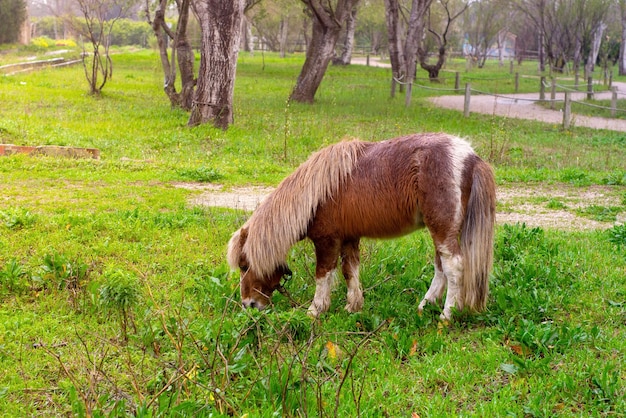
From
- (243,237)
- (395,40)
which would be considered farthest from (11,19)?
(243,237)

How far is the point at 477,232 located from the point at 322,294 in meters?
1.38

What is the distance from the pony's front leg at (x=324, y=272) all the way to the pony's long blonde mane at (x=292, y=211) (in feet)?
0.67

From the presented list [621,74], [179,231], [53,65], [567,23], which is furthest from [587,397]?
[621,74]

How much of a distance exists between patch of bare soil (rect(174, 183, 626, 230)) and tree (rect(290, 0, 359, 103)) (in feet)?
37.3

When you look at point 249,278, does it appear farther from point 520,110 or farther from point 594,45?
point 594,45

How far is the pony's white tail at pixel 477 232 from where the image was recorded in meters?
5.03

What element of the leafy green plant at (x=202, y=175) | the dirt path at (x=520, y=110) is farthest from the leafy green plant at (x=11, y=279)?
the dirt path at (x=520, y=110)

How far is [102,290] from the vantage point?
4742 millimetres

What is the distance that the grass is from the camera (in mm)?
3928

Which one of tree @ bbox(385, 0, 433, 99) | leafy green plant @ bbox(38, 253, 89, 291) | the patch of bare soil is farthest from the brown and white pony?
A: tree @ bbox(385, 0, 433, 99)

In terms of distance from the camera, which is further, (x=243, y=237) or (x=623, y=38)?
(x=623, y=38)

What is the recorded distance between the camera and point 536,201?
365 inches

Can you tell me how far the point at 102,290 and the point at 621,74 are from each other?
155ft

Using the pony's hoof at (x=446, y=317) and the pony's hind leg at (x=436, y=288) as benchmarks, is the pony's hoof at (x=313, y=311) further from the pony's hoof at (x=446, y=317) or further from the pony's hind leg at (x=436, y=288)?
the pony's hoof at (x=446, y=317)
